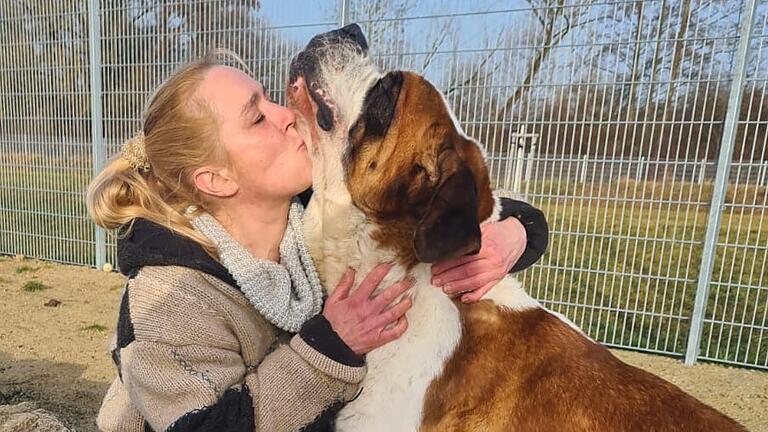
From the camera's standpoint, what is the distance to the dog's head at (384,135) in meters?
2.19

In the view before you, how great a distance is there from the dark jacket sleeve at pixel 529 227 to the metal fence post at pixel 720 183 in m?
3.10

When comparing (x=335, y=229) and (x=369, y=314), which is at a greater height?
(x=335, y=229)

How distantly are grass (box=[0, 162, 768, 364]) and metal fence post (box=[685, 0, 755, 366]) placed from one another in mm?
96

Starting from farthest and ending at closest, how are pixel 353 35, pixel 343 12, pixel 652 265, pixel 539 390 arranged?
pixel 343 12
pixel 652 265
pixel 353 35
pixel 539 390

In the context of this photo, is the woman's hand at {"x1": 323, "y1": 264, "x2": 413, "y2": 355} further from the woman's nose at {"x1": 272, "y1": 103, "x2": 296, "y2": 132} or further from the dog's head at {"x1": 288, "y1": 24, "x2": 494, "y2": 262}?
the woman's nose at {"x1": 272, "y1": 103, "x2": 296, "y2": 132}

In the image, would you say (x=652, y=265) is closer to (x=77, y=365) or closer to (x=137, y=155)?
(x=137, y=155)

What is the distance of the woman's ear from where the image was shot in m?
2.20

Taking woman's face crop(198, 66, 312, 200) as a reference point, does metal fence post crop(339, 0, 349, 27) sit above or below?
above

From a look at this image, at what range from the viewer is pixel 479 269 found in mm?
2135

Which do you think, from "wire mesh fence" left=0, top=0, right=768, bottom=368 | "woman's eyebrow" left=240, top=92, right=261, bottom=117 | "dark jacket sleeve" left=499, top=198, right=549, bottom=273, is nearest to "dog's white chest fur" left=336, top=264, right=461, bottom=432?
"dark jacket sleeve" left=499, top=198, right=549, bottom=273

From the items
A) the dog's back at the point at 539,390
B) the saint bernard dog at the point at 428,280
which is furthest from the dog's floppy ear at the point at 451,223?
the dog's back at the point at 539,390

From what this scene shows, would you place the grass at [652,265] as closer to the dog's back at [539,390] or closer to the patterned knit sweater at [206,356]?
the dog's back at [539,390]

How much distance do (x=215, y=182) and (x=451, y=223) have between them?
94cm

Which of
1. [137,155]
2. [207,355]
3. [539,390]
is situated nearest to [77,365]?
[137,155]
